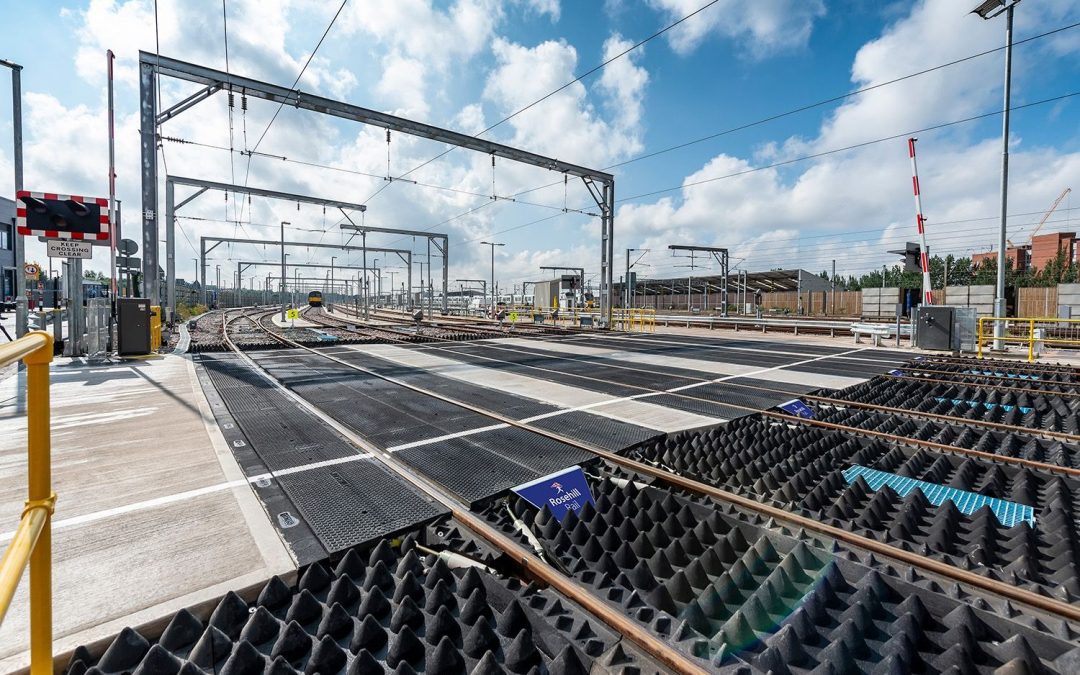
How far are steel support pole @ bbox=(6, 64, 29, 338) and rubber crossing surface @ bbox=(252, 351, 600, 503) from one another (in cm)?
635

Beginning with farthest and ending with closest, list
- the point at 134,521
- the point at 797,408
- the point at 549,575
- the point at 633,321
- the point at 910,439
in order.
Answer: the point at 633,321, the point at 797,408, the point at 910,439, the point at 134,521, the point at 549,575

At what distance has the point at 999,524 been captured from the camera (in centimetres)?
345

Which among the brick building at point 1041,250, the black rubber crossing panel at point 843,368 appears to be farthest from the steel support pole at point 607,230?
the brick building at point 1041,250

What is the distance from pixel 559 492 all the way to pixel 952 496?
11.6ft

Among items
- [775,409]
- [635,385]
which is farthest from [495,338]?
[775,409]

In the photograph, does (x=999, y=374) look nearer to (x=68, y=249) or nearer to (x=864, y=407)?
(x=864, y=407)

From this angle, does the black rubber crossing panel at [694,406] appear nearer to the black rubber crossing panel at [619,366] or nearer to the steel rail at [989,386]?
the black rubber crossing panel at [619,366]

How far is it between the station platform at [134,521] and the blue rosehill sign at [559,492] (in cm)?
188

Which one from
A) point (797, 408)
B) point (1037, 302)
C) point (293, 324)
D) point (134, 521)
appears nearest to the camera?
point (134, 521)

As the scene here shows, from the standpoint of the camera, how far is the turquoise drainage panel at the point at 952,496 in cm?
380

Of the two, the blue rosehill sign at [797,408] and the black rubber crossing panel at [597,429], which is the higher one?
the blue rosehill sign at [797,408]

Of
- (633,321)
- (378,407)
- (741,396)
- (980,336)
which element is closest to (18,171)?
(378,407)

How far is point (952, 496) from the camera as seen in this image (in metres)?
4.20

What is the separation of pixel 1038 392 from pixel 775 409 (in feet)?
15.8
